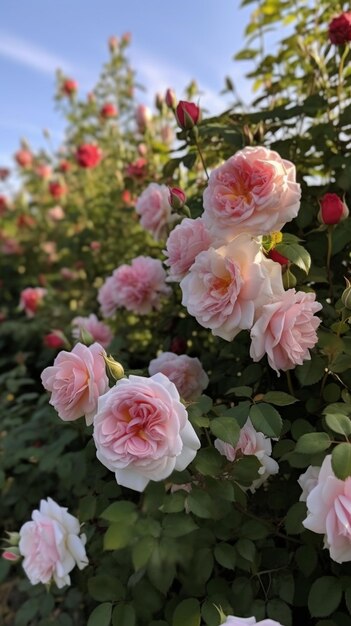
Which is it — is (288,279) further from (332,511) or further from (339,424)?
(332,511)

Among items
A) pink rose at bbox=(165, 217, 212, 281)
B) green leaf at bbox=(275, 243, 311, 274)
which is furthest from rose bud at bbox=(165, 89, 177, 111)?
green leaf at bbox=(275, 243, 311, 274)

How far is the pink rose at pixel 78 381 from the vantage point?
0.90 meters

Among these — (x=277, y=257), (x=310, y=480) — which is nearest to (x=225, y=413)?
(x=310, y=480)

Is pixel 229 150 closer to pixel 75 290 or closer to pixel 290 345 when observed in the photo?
pixel 290 345

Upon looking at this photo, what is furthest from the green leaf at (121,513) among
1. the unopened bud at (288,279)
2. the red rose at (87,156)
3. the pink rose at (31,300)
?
the red rose at (87,156)

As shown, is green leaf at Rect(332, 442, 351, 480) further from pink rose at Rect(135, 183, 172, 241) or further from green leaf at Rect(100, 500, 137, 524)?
pink rose at Rect(135, 183, 172, 241)

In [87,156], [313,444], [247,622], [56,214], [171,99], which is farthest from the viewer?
[56,214]

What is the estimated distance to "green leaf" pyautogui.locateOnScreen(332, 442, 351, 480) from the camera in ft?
2.37

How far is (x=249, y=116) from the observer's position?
1.44m

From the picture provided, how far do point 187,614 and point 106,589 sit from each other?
6.3 inches

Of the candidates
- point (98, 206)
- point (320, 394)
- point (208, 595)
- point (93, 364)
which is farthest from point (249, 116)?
point (98, 206)

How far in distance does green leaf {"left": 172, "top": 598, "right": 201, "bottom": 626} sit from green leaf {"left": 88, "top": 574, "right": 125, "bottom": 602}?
4.7 inches

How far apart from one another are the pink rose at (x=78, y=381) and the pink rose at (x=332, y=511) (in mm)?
369

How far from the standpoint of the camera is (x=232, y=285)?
0.90m
